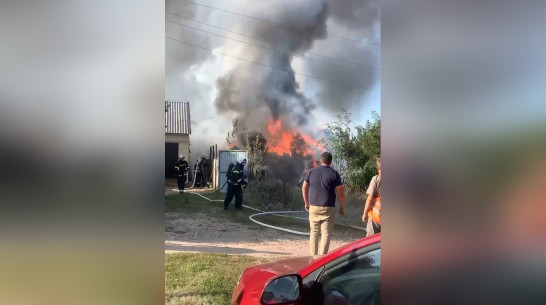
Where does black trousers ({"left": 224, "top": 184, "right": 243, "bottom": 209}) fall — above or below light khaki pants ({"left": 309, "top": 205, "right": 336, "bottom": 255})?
above

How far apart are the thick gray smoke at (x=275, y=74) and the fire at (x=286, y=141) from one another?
106 mm

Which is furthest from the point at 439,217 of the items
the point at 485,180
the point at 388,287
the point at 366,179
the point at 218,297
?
the point at 366,179

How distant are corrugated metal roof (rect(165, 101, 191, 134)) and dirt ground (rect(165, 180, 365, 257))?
923 mm

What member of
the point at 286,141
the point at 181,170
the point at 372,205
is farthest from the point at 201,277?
the point at 372,205

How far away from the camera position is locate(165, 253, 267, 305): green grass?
11.2 ft

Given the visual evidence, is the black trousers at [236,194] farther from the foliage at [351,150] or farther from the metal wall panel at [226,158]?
the foliage at [351,150]

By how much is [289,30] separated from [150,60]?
3.02m

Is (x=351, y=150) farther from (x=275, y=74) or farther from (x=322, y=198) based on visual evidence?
(x=275, y=74)

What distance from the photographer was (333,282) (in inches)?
82.9

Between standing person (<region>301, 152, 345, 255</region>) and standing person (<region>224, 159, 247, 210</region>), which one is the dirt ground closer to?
standing person (<region>301, 152, 345, 255</region>)

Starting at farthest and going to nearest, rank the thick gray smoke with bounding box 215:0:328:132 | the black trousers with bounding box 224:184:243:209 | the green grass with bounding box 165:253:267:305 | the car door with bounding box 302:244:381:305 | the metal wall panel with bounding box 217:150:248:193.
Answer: the black trousers with bounding box 224:184:243:209
the metal wall panel with bounding box 217:150:248:193
the thick gray smoke with bounding box 215:0:328:132
the green grass with bounding box 165:253:267:305
the car door with bounding box 302:244:381:305

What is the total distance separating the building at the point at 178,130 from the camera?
378 cm

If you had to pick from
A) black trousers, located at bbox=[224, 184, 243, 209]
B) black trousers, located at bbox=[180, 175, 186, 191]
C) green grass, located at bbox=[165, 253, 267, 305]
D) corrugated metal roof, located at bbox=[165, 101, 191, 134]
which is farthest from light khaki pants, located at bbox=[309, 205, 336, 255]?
corrugated metal roof, located at bbox=[165, 101, 191, 134]

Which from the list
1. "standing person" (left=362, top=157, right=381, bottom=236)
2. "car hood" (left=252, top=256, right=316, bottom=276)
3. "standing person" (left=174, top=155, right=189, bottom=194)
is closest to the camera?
"car hood" (left=252, top=256, right=316, bottom=276)
